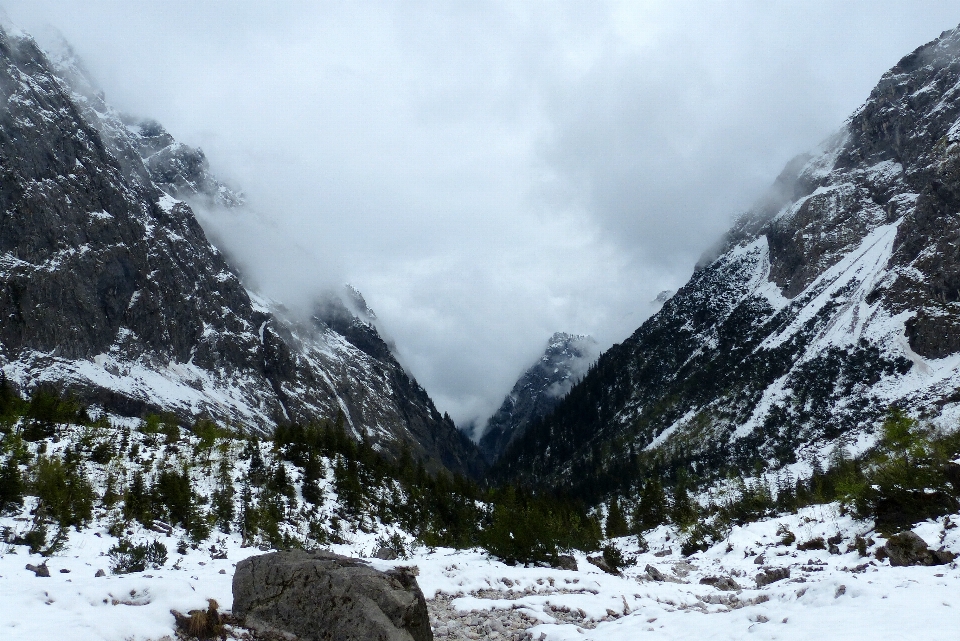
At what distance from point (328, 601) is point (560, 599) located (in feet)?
27.1

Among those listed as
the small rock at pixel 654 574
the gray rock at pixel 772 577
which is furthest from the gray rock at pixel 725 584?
the small rock at pixel 654 574

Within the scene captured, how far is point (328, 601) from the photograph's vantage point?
10.4 m

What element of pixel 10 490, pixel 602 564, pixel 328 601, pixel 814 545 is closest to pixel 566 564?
pixel 602 564

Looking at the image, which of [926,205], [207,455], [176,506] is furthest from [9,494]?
[926,205]

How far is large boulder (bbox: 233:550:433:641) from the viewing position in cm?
992

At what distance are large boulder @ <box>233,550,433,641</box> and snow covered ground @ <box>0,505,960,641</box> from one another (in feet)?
2.34

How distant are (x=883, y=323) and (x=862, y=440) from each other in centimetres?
6108

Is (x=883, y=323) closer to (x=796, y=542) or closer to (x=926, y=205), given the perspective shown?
(x=926, y=205)

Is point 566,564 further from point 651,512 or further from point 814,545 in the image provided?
point 651,512

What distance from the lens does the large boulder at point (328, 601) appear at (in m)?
9.92

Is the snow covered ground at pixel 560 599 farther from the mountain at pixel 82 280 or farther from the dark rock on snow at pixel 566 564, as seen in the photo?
the mountain at pixel 82 280

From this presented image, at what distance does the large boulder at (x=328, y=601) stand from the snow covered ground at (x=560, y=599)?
712 mm

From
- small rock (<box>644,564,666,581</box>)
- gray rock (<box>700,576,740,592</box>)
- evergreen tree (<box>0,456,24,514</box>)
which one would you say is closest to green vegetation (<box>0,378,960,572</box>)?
evergreen tree (<box>0,456,24,514</box>)

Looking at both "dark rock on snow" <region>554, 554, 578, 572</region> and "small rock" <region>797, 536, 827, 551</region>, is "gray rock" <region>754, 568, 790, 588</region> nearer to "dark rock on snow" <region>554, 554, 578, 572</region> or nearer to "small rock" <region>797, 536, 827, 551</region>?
"small rock" <region>797, 536, 827, 551</region>
